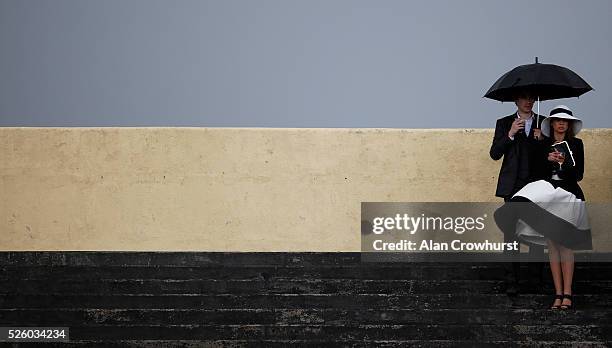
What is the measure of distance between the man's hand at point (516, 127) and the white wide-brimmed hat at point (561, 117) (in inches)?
5.8

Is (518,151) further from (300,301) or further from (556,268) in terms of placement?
(300,301)

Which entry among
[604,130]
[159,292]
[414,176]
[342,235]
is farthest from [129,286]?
[604,130]

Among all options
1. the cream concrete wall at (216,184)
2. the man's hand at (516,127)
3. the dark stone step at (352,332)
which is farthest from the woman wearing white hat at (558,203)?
the cream concrete wall at (216,184)

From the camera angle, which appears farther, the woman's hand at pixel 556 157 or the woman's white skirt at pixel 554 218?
the woman's hand at pixel 556 157

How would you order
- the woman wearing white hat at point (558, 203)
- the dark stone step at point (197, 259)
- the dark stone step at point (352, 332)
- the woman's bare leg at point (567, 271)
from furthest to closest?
the dark stone step at point (197, 259) < the woman wearing white hat at point (558, 203) < the woman's bare leg at point (567, 271) < the dark stone step at point (352, 332)

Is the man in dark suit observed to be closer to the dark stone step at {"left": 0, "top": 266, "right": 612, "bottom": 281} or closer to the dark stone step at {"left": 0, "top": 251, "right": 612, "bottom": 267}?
the dark stone step at {"left": 0, "top": 266, "right": 612, "bottom": 281}

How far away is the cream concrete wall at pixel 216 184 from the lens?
9320mm

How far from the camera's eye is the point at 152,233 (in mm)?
9391

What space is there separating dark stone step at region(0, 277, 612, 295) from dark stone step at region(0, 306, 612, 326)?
1.61 feet

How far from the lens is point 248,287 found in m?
7.62

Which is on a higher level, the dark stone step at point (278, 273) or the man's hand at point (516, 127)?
the man's hand at point (516, 127)

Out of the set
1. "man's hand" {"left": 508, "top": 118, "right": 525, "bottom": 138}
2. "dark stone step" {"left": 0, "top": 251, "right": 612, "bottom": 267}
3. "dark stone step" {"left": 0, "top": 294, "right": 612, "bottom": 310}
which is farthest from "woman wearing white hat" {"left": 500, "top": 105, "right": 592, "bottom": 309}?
"dark stone step" {"left": 0, "top": 251, "right": 612, "bottom": 267}

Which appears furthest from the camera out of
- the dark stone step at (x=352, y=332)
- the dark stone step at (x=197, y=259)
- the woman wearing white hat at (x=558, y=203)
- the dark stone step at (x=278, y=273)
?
the dark stone step at (x=197, y=259)

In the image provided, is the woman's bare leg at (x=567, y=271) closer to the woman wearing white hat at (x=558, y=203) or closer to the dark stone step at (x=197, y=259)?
the woman wearing white hat at (x=558, y=203)
